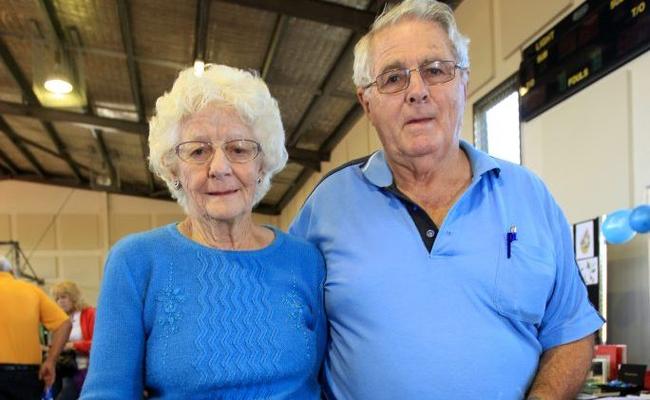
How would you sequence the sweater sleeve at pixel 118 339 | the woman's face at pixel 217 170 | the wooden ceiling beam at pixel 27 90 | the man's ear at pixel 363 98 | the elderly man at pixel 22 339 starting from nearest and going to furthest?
1. the sweater sleeve at pixel 118 339
2. the woman's face at pixel 217 170
3. the man's ear at pixel 363 98
4. the elderly man at pixel 22 339
5. the wooden ceiling beam at pixel 27 90

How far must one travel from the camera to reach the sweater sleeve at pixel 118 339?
4.14 feet

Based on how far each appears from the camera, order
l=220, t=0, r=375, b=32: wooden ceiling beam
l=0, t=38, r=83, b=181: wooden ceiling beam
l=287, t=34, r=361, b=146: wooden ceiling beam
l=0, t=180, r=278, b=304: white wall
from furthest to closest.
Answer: l=0, t=180, r=278, b=304: white wall, l=0, t=38, r=83, b=181: wooden ceiling beam, l=287, t=34, r=361, b=146: wooden ceiling beam, l=220, t=0, r=375, b=32: wooden ceiling beam

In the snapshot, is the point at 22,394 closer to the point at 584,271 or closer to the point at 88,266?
the point at 584,271

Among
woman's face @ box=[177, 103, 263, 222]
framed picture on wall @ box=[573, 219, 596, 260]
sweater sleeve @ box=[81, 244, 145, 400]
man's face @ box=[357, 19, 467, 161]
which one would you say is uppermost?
man's face @ box=[357, 19, 467, 161]

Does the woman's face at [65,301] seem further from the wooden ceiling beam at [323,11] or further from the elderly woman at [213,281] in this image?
the elderly woman at [213,281]

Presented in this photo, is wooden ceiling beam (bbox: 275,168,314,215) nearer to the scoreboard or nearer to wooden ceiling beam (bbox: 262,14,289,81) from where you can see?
wooden ceiling beam (bbox: 262,14,289,81)

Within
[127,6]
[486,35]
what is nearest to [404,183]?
[486,35]

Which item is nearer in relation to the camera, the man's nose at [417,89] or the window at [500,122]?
the man's nose at [417,89]

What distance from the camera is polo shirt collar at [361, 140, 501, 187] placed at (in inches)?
60.6

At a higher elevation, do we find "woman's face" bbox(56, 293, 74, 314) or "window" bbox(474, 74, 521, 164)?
"window" bbox(474, 74, 521, 164)

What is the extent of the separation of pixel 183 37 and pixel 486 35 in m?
3.05

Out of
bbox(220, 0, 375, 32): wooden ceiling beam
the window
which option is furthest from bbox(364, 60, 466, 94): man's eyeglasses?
bbox(220, 0, 375, 32): wooden ceiling beam

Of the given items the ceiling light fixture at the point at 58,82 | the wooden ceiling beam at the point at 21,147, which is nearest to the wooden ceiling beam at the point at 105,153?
the wooden ceiling beam at the point at 21,147

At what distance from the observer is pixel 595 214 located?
10.5ft
